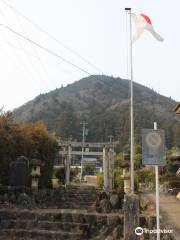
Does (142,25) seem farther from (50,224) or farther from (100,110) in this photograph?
(100,110)

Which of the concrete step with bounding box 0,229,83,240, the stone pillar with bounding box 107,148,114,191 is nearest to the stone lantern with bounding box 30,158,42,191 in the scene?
the stone pillar with bounding box 107,148,114,191

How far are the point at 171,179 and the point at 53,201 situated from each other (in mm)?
7340

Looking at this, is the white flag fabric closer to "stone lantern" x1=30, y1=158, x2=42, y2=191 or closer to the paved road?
the paved road

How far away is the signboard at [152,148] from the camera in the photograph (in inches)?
319

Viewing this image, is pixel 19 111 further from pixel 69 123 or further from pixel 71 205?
pixel 71 205

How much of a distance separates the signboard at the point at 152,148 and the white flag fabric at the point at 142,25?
3347 millimetres

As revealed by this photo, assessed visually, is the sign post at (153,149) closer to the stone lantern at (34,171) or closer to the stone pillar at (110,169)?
the stone lantern at (34,171)

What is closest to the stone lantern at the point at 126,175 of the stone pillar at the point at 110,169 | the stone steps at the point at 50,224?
the stone steps at the point at 50,224

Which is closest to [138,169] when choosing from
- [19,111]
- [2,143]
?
[2,143]

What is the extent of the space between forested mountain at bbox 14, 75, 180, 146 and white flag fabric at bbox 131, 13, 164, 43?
4440 cm

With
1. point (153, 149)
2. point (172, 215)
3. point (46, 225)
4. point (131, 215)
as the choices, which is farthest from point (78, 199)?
point (153, 149)

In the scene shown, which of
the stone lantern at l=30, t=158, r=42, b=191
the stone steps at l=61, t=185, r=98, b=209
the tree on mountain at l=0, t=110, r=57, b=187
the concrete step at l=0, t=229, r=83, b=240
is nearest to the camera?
the concrete step at l=0, t=229, r=83, b=240

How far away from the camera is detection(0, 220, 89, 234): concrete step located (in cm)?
1523

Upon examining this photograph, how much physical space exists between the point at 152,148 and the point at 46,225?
8.70 meters
